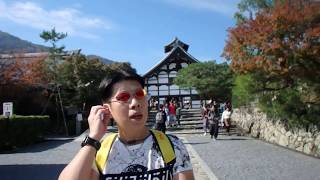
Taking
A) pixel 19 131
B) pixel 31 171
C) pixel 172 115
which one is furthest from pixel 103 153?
pixel 172 115

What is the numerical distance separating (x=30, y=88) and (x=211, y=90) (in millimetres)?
13250

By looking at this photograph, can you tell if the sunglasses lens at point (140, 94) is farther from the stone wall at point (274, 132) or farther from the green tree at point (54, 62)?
the green tree at point (54, 62)

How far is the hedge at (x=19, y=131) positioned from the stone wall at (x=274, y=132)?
10.5 meters

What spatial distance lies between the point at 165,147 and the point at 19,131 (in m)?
18.8

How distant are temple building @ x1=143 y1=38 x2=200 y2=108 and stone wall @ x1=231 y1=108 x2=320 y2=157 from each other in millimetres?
12566

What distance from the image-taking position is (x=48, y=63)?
110 ft

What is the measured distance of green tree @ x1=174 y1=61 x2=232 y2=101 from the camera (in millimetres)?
35344

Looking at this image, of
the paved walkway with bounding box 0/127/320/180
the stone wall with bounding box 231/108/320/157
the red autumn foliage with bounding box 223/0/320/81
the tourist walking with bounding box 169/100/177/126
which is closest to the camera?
the paved walkway with bounding box 0/127/320/180

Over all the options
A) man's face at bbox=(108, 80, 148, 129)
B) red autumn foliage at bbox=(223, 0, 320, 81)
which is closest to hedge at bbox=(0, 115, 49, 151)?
red autumn foliage at bbox=(223, 0, 320, 81)

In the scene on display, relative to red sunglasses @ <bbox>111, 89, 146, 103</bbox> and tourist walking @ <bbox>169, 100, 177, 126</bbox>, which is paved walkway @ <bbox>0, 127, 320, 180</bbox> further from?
tourist walking @ <bbox>169, 100, 177, 126</bbox>

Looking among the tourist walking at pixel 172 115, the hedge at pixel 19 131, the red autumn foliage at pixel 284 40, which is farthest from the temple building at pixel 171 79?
the red autumn foliage at pixel 284 40

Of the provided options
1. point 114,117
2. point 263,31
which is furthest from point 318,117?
point 114,117

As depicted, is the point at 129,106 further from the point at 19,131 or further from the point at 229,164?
the point at 19,131

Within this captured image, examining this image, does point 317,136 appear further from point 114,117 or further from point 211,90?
point 211,90
